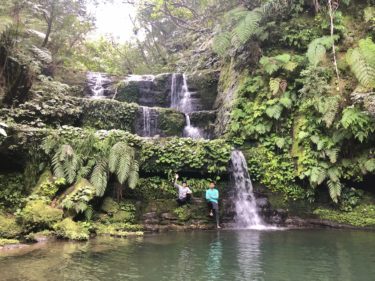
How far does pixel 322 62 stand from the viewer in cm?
1373

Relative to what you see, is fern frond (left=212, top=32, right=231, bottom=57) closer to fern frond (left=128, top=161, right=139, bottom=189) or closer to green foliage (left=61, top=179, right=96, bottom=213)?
fern frond (left=128, top=161, right=139, bottom=189)

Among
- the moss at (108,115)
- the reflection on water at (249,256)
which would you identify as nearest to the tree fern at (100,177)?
the reflection on water at (249,256)

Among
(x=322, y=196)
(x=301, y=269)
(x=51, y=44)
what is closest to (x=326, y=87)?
(x=322, y=196)

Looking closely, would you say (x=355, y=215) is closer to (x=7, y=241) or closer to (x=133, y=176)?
(x=133, y=176)

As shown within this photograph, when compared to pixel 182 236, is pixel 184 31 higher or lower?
higher

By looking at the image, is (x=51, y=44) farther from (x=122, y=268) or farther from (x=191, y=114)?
(x=122, y=268)

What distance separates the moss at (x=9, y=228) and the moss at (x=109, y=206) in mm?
2529

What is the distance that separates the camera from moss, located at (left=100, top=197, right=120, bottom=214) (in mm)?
11164

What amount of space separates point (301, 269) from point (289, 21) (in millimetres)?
11223

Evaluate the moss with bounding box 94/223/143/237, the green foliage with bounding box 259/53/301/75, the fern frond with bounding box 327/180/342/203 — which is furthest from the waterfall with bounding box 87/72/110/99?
the fern frond with bounding box 327/180/342/203

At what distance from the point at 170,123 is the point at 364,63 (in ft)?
24.5

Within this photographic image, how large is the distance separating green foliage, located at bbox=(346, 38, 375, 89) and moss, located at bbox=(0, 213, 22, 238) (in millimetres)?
10143

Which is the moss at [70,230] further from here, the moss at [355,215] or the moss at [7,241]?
the moss at [355,215]

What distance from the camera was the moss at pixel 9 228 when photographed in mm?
8865
